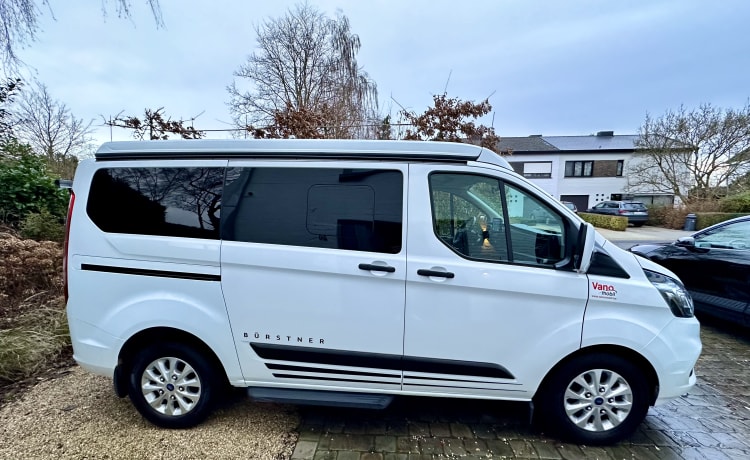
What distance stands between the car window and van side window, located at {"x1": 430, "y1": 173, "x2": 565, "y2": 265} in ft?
12.4

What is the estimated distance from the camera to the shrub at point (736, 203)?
A: 15.0 metres

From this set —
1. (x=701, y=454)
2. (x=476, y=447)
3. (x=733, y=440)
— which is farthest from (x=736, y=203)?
(x=476, y=447)

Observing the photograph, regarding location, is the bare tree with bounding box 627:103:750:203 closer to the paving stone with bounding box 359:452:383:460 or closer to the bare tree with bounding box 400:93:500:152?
the bare tree with bounding box 400:93:500:152

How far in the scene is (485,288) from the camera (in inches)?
88.2

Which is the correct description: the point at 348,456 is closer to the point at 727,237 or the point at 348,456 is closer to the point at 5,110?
the point at 727,237

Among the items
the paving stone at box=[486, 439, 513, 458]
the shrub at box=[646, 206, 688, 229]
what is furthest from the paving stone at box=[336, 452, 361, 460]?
the shrub at box=[646, 206, 688, 229]

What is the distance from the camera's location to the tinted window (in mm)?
2412

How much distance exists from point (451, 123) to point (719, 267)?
5.39 meters

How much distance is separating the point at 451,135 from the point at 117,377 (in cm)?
758

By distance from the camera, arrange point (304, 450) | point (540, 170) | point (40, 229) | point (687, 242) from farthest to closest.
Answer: point (540, 170) → point (40, 229) → point (687, 242) → point (304, 450)

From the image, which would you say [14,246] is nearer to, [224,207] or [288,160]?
[224,207]

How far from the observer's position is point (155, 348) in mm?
2482

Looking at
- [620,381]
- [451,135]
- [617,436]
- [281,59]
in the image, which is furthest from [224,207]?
[281,59]

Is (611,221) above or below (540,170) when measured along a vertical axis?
below
